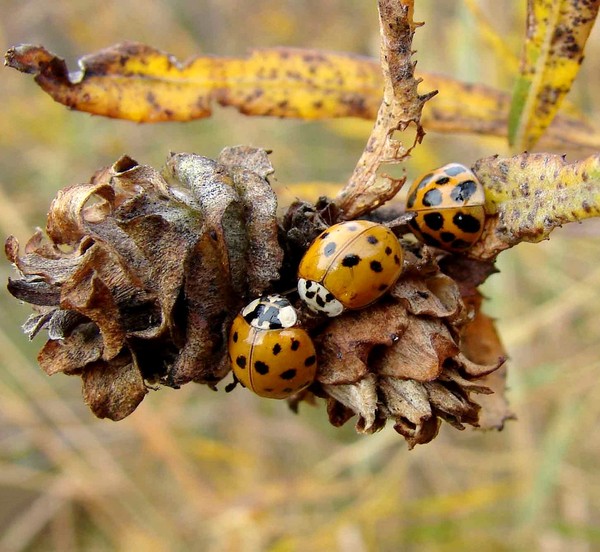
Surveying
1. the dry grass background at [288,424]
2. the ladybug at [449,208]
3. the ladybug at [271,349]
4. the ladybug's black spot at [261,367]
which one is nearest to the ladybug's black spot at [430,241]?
the ladybug at [449,208]

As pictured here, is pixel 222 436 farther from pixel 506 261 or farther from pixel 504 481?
pixel 506 261

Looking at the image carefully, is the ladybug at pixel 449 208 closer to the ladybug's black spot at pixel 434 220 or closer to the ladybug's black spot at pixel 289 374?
the ladybug's black spot at pixel 434 220

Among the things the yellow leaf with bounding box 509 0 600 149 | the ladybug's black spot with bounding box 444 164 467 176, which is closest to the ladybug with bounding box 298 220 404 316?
the ladybug's black spot with bounding box 444 164 467 176

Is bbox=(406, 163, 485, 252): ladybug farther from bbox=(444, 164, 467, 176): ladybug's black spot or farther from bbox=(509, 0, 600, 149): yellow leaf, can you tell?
bbox=(509, 0, 600, 149): yellow leaf

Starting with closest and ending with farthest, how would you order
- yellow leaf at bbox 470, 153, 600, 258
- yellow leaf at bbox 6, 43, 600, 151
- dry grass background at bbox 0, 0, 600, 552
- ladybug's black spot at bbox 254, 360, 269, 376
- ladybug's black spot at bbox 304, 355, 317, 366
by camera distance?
yellow leaf at bbox 470, 153, 600, 258 < ladybug's black spot at bbox 304, 355, 317, 366 < ladybug's black spot at bbox 254, 360, 269, 376 < yellow leaf at bbox 6, 43, 600, 151 < dry grass background at bbox 0, 0, 600, 552

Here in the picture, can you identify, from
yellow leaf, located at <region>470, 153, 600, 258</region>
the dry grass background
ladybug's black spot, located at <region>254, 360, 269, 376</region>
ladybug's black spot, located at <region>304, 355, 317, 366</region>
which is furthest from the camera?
the dry grass background

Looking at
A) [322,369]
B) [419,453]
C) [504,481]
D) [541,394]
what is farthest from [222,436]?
[322,369]
